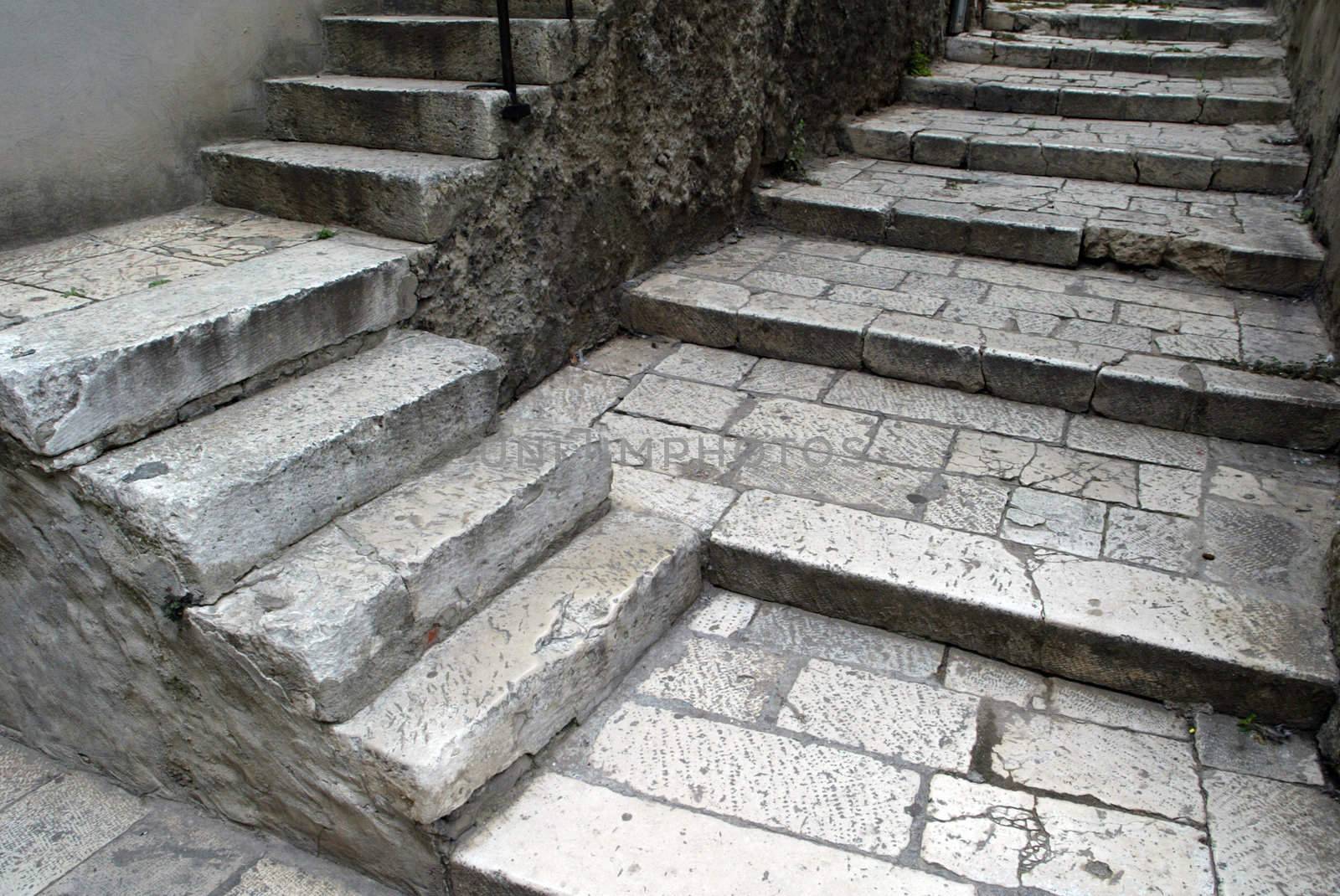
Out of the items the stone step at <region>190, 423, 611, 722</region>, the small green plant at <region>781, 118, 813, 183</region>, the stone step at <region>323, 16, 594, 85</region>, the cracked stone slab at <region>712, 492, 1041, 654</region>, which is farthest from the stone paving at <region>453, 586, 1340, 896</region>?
the small green plant at <region>781, 118, 813, 183</region>

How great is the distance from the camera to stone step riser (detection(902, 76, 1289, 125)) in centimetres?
576

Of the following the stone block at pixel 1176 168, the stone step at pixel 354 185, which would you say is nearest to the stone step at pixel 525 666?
the stone step at pixel 354 185

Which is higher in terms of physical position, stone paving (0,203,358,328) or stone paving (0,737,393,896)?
stone paving (0,203,358,328)

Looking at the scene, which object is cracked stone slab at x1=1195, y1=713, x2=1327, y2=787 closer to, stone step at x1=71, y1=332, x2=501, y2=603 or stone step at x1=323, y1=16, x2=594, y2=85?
stone step at x1=71, y1=332, x2=501, y2=603

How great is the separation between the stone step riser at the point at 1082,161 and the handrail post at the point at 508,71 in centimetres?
307

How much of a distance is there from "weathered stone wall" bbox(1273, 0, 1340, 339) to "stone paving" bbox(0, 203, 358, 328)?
376 centimetres

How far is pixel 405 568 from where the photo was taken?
2.11 meters

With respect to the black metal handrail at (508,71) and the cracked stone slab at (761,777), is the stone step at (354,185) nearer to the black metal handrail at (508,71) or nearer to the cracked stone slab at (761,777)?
the black metal handrail at (508,71)

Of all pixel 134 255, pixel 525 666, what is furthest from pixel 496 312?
pixel 525 666

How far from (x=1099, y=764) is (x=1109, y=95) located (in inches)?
201

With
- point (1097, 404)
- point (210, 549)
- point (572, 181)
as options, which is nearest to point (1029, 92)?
point (1097, 404)

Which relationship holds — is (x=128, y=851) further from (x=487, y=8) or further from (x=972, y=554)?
(x=487, y=8)

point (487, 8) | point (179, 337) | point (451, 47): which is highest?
point (487, 8)

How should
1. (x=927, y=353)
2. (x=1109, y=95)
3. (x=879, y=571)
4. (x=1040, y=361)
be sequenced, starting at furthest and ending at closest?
(x=1109, y=95)
(x=927, y=353)
(x=1040, y=361)
(x=879, y=571)
